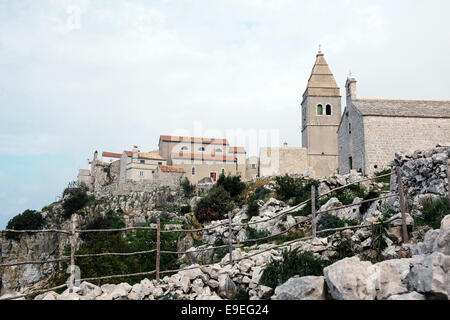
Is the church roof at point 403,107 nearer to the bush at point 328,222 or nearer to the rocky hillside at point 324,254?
the rocky hillside at point 324,254

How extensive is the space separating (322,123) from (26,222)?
37931mm

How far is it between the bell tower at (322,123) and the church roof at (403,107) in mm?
14616

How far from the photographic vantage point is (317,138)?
132 ft

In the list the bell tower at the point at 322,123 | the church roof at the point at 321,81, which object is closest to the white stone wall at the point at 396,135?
the bell tower at the point at 322,123

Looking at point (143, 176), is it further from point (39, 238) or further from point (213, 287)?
point (213, 287)

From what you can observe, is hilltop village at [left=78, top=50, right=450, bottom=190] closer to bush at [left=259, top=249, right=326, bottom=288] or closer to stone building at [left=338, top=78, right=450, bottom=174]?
stone building at [left=338, top=78, right=450, bottom=174]

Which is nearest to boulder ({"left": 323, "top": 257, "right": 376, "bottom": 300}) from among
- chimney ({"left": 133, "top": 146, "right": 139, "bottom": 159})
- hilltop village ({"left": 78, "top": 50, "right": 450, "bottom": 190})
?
hilltop village ({"left": 78, "top": 50, "right": 450, "bottom": 190})

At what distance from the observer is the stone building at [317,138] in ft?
132

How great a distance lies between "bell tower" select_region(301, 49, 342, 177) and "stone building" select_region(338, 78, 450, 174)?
15.2 metres

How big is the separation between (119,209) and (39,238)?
9.72m

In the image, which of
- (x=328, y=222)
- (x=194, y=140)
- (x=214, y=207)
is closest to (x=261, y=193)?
(x=214, y=207)

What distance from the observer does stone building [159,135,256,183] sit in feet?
167

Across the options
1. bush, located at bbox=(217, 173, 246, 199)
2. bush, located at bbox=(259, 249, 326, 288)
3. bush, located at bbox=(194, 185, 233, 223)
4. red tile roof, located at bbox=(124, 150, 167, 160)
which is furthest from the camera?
red tile roof, located at bbox=(124, 150, 167, 160)
